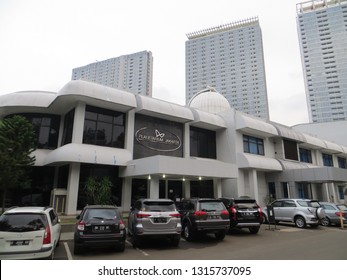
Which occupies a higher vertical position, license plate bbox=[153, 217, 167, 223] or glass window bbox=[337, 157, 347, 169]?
glass window bbox=[337, 157, 347, 169]

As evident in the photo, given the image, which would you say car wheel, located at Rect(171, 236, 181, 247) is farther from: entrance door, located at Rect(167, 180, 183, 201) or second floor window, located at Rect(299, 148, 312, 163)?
second floor window, located at Rect(299, 148, 312, 163)

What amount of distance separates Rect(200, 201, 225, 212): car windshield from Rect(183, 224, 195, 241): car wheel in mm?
1020

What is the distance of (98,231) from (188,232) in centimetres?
431

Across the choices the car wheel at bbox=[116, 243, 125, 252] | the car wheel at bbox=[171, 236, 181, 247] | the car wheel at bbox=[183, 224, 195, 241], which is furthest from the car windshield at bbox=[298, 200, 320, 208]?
the car wheel at bbox=[116, 243, 125, 252]

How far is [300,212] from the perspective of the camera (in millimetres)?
15133

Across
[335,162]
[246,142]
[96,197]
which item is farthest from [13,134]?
[335,162]

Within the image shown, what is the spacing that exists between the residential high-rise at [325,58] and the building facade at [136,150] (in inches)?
4346

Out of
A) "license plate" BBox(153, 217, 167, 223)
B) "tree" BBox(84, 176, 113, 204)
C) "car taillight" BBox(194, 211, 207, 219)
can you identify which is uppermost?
"tree" BBox(84, 176, 113, 204)

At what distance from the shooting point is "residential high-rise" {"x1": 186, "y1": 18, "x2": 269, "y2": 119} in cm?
12056

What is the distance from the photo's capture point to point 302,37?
5246 inches

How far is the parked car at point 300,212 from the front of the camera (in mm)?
14742

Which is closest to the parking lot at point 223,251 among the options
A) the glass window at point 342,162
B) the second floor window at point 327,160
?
the second floor window at point 327,160

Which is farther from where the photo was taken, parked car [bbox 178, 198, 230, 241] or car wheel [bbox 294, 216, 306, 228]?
car wheel [bbox 294, 216, 306, 228]

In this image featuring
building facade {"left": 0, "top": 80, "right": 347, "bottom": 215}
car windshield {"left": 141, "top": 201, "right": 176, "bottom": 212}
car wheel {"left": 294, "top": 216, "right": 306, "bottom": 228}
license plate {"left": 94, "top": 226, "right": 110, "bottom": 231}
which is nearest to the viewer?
license plate {"left": 94, "top": 226, "right": 110, "bottom": 231}
